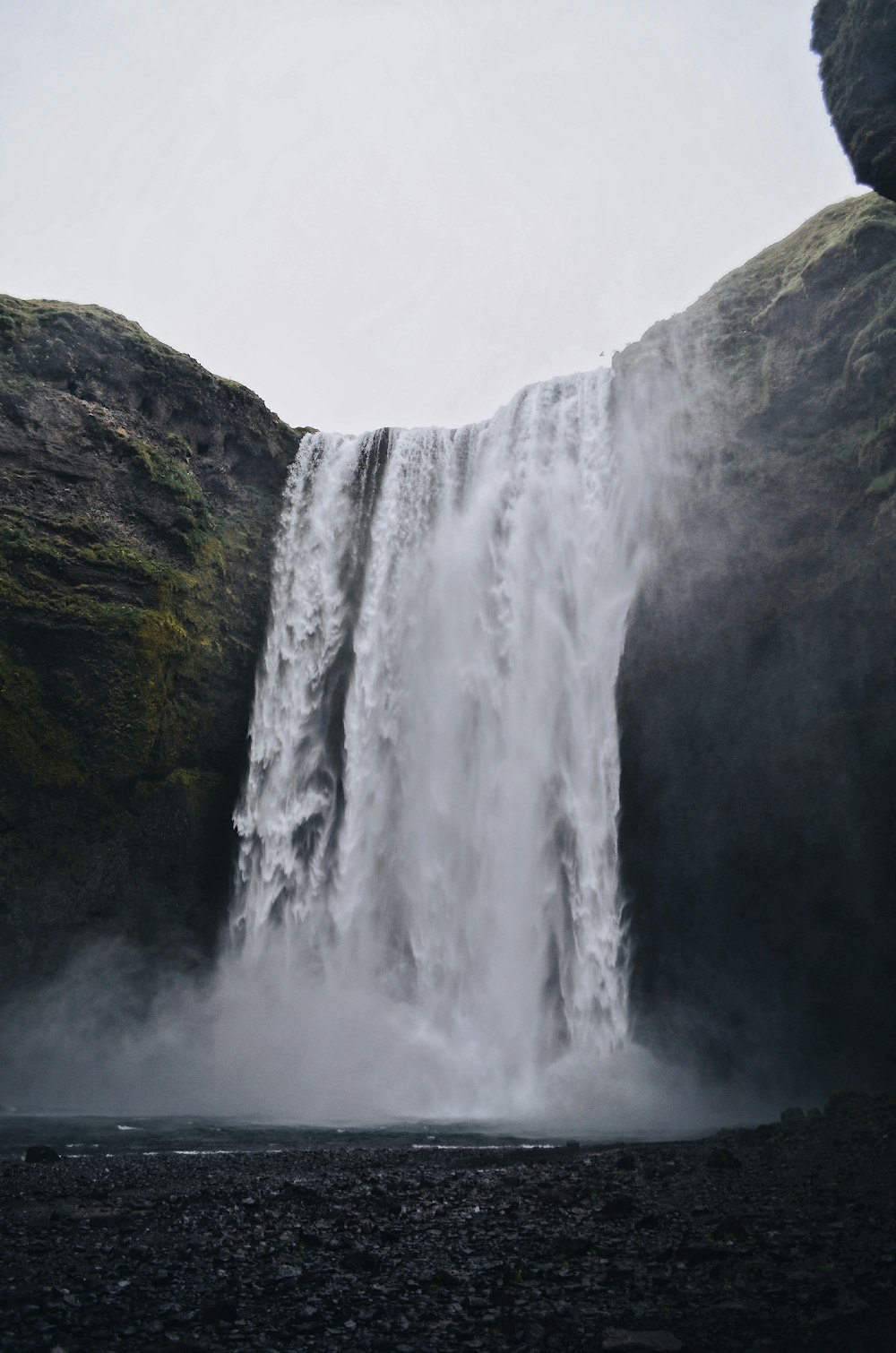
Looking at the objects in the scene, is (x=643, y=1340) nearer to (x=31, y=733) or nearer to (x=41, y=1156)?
(x=41, y=1156)

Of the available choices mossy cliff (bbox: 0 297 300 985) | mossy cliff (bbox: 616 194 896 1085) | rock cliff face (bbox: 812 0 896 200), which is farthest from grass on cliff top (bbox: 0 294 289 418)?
rock cliff face (bbox: 812 0 896 200)

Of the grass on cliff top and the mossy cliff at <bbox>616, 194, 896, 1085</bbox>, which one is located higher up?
the grass on cliff top

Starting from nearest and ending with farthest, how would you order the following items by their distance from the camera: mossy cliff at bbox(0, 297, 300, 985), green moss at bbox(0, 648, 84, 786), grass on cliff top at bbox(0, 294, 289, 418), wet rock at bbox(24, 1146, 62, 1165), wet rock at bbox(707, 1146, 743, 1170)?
1. wet rock at bbox(707, 1146, 743, 1170)
2. wet rock at bbox(24, 1146, 62, 1165)
3. green moss at bbox(0, 648, 84, 786)
4. mossy cliff at bbox(0, 297, 300, 985)
5. grass on cliff top at bbox(0, 294, 289, 418)

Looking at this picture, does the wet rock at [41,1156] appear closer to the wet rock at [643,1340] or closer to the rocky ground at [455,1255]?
the rocky ground at [455,1255]

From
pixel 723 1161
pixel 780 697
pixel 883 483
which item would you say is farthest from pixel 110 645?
pixel 883 483

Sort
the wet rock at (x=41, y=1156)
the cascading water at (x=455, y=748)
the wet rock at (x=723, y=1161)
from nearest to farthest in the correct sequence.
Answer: the wet rock at (x=723, y=1161)
the wet rock at (x=41, y=1156)
the cascading water at (x=455, y=748)

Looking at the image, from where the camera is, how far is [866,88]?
1025cm

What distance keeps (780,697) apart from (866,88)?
9.78m

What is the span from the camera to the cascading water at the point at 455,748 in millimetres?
16500

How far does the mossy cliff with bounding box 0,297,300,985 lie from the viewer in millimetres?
17000

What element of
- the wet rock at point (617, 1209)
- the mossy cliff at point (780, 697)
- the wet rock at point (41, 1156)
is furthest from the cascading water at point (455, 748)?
the wet rock at point (617, 1209)

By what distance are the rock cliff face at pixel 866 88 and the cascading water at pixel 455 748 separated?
9.16 m

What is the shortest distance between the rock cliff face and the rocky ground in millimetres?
10903

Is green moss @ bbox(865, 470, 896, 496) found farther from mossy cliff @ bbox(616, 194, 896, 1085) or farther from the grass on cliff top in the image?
the grass on cliff top
